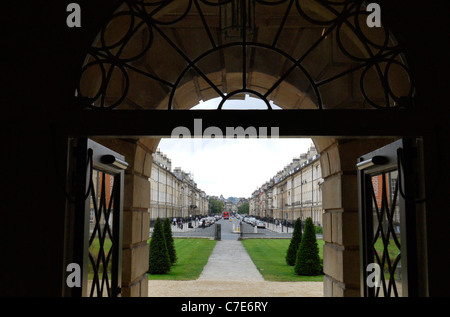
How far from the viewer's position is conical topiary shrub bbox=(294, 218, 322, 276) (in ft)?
53.1

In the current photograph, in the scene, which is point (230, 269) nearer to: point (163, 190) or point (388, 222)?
point (388, 222)

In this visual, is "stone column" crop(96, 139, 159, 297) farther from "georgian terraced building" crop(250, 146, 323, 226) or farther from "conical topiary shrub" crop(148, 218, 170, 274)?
"georgian terraced building" crop(250, 146, 323, 226)

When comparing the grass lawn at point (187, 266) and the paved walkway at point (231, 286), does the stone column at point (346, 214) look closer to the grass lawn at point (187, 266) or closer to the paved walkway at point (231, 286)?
the paved walkway at point (231, 286)

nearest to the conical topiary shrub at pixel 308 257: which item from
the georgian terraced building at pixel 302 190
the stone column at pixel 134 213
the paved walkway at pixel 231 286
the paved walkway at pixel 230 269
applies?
the paved walkway at pixel 231 286

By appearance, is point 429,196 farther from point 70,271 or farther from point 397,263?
point 70,271

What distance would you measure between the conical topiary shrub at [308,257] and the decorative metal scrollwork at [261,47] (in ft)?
36.8

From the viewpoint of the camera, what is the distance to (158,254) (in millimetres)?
16891

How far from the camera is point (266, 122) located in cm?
343

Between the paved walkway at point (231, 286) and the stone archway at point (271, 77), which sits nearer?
the stone archway at point (271, 77)

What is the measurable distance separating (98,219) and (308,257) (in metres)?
13.9

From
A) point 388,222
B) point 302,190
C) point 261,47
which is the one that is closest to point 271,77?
point 261,47

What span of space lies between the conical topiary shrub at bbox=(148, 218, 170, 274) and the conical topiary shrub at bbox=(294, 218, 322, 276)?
17.4ft

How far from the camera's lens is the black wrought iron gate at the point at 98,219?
3.29 m

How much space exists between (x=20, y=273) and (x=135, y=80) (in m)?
3.35
